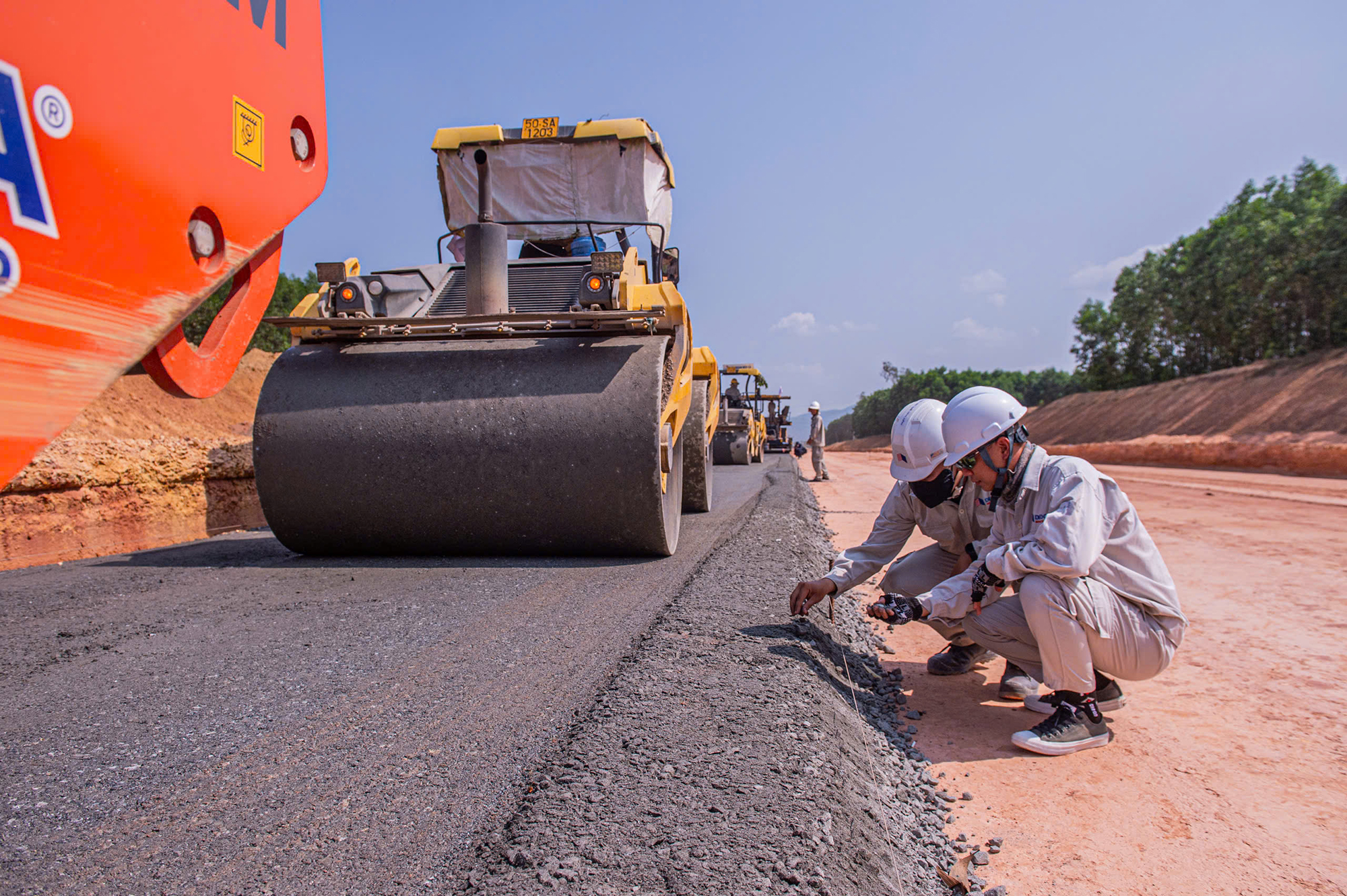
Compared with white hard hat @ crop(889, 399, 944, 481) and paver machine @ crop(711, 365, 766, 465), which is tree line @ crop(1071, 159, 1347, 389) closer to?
paver machine @ crop(711, 365, 766, 465)

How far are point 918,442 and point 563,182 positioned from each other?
4487 millimetres

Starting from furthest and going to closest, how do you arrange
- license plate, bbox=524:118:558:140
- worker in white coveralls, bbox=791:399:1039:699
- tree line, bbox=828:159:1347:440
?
tree line, bbox=828:159:1347:440 < license plate, bbox=524:118:558:140 < worker in white coveralls, bbox=791:399:1039:699

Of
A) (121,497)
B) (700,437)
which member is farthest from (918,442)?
(121,497)

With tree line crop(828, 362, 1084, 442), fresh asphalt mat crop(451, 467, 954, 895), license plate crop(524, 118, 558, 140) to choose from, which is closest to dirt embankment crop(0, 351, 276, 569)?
license plate crop(524, 118, 558, 140)

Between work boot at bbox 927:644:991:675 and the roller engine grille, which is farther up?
the roller engine grille

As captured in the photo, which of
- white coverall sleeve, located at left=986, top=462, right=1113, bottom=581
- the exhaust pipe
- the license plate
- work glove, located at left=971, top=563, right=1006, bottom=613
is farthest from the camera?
the license plate

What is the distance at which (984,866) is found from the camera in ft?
6.66

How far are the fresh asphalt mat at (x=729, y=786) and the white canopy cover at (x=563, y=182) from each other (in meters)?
4.21

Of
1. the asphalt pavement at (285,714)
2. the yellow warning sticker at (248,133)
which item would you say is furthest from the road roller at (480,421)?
the yellow warning sticker at (248,133)

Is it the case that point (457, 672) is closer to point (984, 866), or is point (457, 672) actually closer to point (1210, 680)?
point (984, 866)

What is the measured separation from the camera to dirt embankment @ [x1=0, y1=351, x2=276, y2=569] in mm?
5410

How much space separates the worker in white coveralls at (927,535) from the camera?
3059mm

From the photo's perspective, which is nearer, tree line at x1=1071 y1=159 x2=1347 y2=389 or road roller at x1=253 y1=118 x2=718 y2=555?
road roller at x1=253 y1=118 x2=718 y2=555

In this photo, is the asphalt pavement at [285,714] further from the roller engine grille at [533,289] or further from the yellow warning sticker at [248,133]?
the roller engine grille at [533,289]
